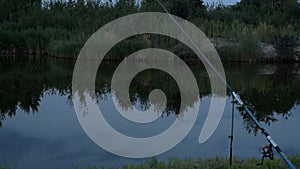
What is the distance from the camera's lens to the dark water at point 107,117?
3.93 metres

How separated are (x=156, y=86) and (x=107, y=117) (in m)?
2.60

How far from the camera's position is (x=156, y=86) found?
310 inches

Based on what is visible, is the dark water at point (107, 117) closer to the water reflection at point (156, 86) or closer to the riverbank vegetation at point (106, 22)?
the water reflection at point (156, 86)

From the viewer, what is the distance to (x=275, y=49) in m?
13.4

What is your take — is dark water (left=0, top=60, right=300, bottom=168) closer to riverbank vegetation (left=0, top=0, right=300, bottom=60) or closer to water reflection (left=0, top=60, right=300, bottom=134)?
water reflection (left=0, top=60, right=300, bottom=134)

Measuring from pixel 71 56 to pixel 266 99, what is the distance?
763cm

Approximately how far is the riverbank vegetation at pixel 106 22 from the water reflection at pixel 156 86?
5.33ft

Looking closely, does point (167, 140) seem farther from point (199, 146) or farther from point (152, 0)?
point (152, 0)

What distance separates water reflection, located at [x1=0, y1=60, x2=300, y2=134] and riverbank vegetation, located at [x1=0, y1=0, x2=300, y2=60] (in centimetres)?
163

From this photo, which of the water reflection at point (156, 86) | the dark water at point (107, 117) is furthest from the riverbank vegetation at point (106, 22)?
the dark water at point (107, 117)

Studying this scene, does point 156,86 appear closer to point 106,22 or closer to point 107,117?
point 107,117

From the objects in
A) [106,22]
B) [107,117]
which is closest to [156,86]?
[107,117]

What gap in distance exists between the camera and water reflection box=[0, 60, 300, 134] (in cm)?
599

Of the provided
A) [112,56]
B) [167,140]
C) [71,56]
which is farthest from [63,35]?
[167,140]
